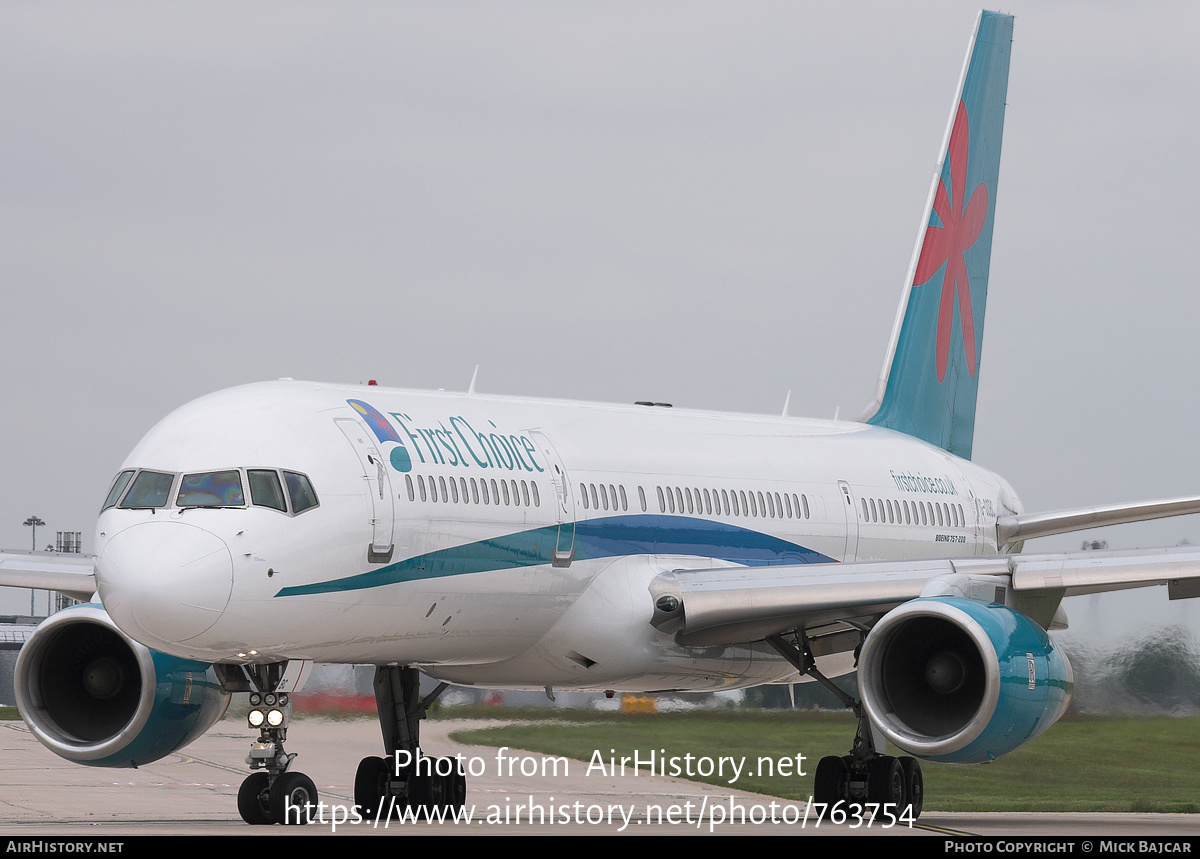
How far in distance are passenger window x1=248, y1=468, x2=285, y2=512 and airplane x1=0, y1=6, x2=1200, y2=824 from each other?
2 centimetres

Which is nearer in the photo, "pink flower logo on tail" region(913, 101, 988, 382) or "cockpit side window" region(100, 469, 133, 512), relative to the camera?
"cockpit side window" region(100, 469, 133, 512)

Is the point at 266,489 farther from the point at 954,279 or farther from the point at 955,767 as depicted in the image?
the point at 955,767

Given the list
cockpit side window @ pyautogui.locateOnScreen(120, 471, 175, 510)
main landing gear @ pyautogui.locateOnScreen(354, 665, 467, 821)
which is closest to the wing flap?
main landing gear @ pyautogui.locateOnScreen(354, 665, 467, 821)

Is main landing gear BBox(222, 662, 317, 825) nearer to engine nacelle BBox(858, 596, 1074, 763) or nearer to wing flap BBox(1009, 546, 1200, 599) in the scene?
engine nacelle BBox(858, 596, 1074, 763)

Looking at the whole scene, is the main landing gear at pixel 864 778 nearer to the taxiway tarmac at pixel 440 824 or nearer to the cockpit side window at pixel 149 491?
the taxiway tarmac at pixel 440 824

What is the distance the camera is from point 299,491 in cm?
1500

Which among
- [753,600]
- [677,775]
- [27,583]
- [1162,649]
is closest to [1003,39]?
[1162,649]

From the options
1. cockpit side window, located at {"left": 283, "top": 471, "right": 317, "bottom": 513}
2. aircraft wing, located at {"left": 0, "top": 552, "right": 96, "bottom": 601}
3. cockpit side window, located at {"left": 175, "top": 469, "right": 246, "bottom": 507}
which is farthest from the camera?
aircraft wing, located at {"left": 0, "top": 552, "right": 96, "bottom": 601}

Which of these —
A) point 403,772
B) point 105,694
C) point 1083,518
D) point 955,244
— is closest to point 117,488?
point 105,694

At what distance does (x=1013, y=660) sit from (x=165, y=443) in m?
7.05

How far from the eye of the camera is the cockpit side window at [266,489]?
48.5 ft

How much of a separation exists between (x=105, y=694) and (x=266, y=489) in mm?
3972

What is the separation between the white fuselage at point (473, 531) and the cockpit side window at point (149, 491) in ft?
0.25

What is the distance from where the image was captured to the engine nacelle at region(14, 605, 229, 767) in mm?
17359
